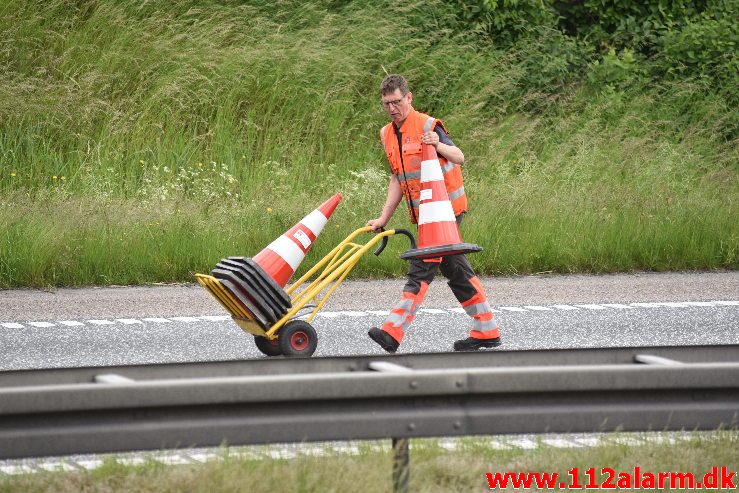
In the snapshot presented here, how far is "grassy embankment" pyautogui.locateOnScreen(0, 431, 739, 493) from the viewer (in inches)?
166

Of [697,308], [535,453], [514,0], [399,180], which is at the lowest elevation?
[697,308]

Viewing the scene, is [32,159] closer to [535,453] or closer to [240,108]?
[240,108]

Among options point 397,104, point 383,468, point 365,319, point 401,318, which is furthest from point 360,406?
point 365,319

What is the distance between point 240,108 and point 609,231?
614 cm

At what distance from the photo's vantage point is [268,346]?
7316 mm

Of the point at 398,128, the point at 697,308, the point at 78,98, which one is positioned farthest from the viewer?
the point at 78,98

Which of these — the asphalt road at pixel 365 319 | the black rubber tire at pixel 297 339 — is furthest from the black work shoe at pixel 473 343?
the black rubber tire at pixel 297 339

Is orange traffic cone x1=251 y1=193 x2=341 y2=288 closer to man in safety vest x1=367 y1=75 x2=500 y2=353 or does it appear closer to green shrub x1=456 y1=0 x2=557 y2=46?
man in safety vest x1=367 y1=75 x2=500 y2=353

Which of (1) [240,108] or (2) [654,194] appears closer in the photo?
(2) [654,194]

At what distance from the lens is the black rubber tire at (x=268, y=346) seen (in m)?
7.25

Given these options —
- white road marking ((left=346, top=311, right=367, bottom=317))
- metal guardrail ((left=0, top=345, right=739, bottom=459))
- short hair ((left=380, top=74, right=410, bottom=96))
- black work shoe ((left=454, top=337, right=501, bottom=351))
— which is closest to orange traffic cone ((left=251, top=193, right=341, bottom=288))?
short hair ((left=380, top=74, right=410, bottom=96))

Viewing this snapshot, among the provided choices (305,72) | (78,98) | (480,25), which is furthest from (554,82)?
(78,98)

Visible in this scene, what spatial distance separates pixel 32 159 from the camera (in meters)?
14.7

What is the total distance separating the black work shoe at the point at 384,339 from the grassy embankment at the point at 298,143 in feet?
11.3
